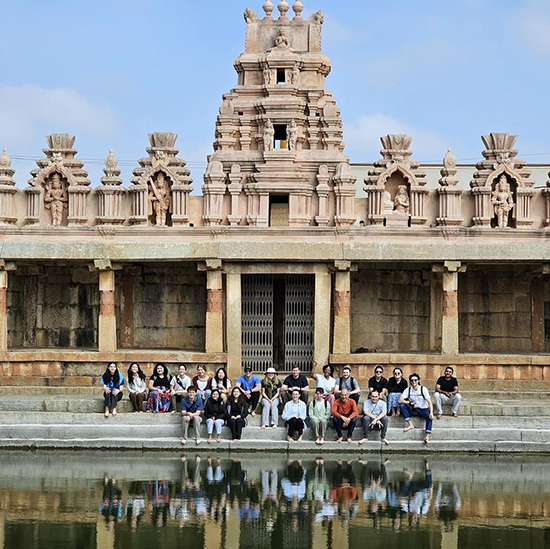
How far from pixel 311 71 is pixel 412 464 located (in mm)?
11881

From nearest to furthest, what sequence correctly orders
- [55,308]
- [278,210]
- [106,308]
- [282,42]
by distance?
[106,308] < [278,210] < [282,42] < [55,308]

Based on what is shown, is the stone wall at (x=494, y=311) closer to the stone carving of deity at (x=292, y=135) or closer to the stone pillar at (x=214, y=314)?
the stone carving of deity at (x=292, y=135)

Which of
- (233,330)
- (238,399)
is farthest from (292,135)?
(238,399)

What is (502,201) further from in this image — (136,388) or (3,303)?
(3,303)

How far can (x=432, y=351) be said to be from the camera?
88.2 ft

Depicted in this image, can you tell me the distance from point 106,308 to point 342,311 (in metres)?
5.43

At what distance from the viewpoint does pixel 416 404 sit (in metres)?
21.2

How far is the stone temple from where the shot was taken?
25.4m

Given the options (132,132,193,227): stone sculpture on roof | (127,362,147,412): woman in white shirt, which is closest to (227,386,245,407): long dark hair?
(127,362,147,412): woman in white shirt

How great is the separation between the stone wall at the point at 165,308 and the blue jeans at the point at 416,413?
779 cm

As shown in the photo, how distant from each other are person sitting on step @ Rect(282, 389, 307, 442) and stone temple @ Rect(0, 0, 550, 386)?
431 centimetres

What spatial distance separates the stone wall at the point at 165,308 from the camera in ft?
91.2

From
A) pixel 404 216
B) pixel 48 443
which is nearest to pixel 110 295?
pixel 48 443

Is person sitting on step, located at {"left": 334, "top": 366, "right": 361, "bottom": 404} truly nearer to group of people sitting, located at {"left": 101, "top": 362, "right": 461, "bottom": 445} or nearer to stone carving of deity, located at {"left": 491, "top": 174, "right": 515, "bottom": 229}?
group of people sitting, located at {"left": 101, "top": 362, "right": 461, "bottom": 445}
